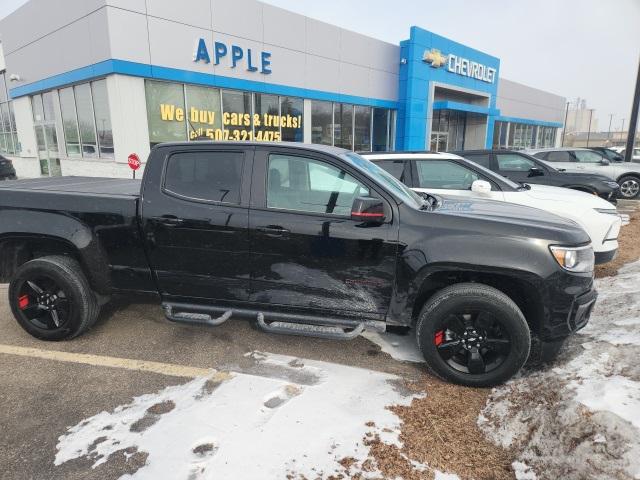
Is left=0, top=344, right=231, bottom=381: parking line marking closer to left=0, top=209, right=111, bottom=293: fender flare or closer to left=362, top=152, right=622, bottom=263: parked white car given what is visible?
left=0, top=209, right=111, bottom=293: fender flare

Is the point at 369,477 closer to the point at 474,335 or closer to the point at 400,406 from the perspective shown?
the point at 400,406

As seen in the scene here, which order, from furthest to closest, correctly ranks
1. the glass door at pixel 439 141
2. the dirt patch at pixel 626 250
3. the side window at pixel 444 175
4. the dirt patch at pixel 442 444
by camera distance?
the glass door at pixel 439 141 < the side window at pixel 444 175 < the dirt patch at pixel 626 250 < the dirt patch at pixel 442 444

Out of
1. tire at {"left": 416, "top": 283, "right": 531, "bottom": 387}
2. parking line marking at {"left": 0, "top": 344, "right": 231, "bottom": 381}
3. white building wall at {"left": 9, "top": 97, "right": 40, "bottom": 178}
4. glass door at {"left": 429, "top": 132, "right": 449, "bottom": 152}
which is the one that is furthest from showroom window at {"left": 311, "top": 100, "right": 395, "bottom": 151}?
tire at {"left": 416, "top": 283, "right": 531, "bottom": 387}

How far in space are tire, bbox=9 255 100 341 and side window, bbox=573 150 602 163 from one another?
562 inches

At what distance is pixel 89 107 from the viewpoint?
1367 cm

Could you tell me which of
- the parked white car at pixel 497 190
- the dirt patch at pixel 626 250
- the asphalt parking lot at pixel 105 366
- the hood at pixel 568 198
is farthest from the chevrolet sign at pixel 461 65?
the asphalt parking lot at pixel 105 366

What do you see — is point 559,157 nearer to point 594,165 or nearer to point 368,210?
point 594,165

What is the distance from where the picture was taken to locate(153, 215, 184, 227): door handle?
11.5 ft

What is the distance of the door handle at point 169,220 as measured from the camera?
349cm

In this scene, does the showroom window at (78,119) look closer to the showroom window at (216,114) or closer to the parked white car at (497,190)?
the showroom window at (216,114)

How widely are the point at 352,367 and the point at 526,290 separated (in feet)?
4.88

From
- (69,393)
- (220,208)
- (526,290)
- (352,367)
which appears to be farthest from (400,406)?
(69,393)

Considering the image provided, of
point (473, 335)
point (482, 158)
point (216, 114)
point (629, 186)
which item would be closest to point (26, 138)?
point (216, 114)

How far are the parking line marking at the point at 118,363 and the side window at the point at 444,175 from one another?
398 centimetres
